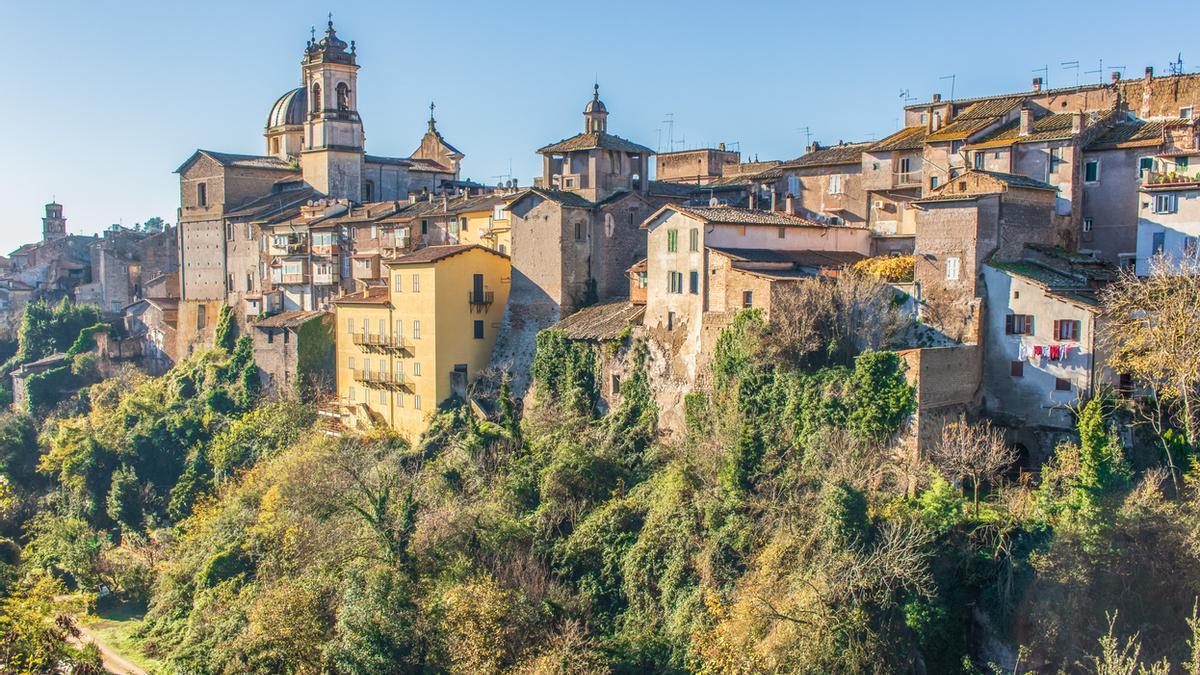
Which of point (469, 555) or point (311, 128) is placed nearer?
point (469, 555)

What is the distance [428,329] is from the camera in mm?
41000

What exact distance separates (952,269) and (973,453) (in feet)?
17.9

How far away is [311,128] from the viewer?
57.3 metres

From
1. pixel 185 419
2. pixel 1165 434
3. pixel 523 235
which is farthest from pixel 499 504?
pixel 185 419

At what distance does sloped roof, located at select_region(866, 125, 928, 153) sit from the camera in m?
40.3

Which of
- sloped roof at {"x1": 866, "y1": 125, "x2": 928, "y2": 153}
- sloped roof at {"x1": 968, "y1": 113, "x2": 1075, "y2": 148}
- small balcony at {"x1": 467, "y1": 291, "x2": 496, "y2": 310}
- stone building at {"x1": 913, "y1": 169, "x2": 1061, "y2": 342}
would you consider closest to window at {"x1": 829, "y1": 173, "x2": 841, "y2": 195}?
sloped roof at {"x1": 866, "y1": 125, "x2": 928, "y2": 153}

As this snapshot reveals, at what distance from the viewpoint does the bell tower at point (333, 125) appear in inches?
2224

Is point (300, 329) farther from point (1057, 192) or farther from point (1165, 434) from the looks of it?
point (1165, 434)

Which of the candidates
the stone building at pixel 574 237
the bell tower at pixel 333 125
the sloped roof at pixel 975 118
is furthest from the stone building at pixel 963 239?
the bell tower at pixel 333 125

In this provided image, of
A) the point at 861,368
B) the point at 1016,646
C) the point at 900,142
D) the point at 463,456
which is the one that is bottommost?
the point at 1016,646

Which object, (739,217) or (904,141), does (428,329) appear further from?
(904,141)

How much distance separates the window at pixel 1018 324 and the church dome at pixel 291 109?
42.5m

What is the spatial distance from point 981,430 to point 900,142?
47.8 feet

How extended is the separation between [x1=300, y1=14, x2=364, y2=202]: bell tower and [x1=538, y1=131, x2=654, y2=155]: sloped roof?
16.3 m
